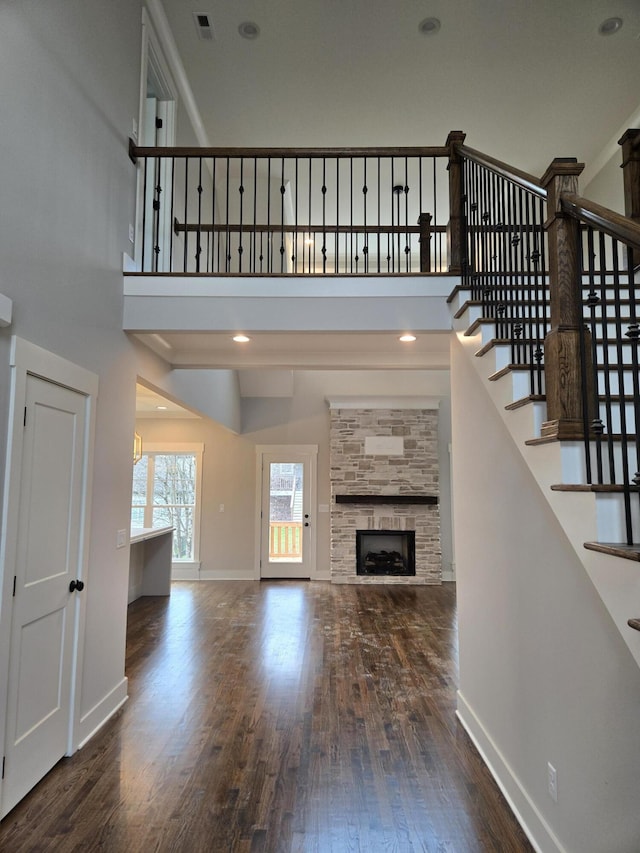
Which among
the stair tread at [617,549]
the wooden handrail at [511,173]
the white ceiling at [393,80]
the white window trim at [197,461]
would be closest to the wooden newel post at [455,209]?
the wooden handrail at [511,173]

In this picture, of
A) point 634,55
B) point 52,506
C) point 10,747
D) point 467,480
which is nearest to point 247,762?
point 10,747

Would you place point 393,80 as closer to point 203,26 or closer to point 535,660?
point 203,26

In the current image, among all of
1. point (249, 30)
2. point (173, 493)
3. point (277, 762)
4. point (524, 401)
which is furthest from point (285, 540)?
point (524, 401)

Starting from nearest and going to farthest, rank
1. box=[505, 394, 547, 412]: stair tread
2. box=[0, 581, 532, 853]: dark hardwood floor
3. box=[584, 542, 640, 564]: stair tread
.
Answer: box=[584, 542, 640, 564]: stair tread, box=[505, 394, 547, 412]: stair tread, box=[0, 581, 532, 853]: dark hardwood floor

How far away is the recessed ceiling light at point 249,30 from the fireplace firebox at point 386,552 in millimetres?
6563

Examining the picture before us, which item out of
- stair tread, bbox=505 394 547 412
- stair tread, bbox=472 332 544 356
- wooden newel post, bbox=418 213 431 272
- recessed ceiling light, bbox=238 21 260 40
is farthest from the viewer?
wooden newel post, bbox=418 213 431 272

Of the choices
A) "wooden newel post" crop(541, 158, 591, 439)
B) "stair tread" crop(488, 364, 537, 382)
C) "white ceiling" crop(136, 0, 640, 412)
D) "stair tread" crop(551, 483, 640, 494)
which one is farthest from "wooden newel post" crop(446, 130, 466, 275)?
"stair tread" crop(551, 483, 640, 494)

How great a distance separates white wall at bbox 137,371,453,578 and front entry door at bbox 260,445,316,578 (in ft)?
0.55

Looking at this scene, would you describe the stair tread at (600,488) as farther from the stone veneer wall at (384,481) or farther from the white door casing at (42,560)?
the stone veneer wall at (384,481)

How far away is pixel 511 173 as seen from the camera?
2492 mm

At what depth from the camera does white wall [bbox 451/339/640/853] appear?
1.72 metres

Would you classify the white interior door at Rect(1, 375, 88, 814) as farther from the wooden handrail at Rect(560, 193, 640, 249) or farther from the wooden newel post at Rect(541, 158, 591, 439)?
the wooden handrail at Rect(560, 193, 640, 249)

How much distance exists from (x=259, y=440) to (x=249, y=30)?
18.9 feet

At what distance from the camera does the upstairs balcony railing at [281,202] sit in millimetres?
3861
